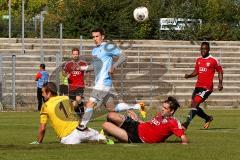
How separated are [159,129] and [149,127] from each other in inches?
7.7

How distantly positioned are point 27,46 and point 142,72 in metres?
6.77

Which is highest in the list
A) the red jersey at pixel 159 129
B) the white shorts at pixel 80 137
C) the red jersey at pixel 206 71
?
the red jersey at pixel 206 71

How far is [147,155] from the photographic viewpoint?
44.5 ft

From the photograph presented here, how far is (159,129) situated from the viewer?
51.7 ft

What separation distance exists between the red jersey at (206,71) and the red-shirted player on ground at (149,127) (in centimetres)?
557

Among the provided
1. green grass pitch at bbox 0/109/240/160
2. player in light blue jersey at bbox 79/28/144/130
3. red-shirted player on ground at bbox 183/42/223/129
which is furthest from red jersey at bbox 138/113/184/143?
red-shirted player on ground at bbox 183/42/223/129

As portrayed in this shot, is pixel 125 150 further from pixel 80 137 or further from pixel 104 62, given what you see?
pixel 104 62

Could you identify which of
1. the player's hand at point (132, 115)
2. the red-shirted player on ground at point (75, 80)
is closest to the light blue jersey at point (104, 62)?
the player's hand at point (132, 115)

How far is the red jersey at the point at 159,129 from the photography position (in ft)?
50.8

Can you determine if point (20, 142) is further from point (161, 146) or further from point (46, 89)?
point (161, 146)

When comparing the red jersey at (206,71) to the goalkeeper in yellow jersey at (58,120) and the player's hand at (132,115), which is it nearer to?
the player's hand at (132,115)

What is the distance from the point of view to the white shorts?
1598 cm

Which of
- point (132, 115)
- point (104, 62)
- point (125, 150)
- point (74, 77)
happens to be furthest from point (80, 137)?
point (74, 77)

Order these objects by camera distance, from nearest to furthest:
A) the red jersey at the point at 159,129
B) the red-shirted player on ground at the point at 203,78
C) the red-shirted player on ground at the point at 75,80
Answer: the red jersey at the point at 159,129 → the red-shirted player on ground at the point at 203,78 → the red-shirted player on ground at the point at 75,80
